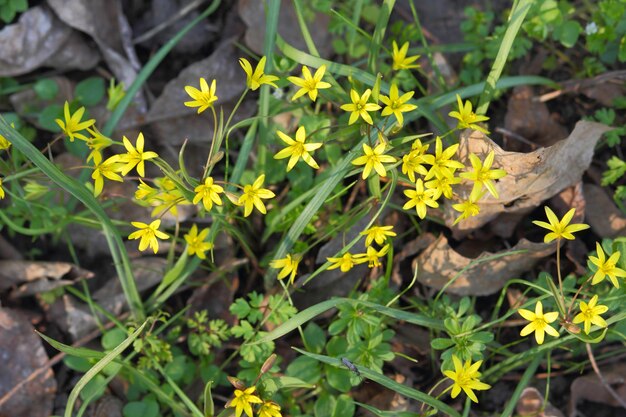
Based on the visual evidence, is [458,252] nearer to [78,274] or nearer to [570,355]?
[570,355]

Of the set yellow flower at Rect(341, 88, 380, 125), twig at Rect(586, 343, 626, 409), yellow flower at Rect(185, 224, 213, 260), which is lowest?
twig at Rect(586, 343, 626, 409)

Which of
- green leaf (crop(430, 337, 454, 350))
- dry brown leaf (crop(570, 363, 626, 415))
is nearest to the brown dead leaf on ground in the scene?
green leaf (crop(430, 337, 454, 350))

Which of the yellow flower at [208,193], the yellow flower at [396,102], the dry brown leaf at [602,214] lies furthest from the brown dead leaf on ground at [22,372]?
the dry brown leaf at [602,214]

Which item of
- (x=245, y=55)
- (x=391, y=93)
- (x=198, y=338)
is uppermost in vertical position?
(x=391, y=93)

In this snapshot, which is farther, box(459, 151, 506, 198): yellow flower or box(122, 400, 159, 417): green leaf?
box(122, 400, 159, 417): green leaf

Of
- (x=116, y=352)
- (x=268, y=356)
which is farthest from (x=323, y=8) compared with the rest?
(x=116, y=352)

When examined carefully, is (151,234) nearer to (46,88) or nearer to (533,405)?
(46,88)

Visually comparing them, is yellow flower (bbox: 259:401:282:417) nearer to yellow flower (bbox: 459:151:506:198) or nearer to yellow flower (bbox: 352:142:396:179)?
yellow flower (bbox: 352:142:396:179)
